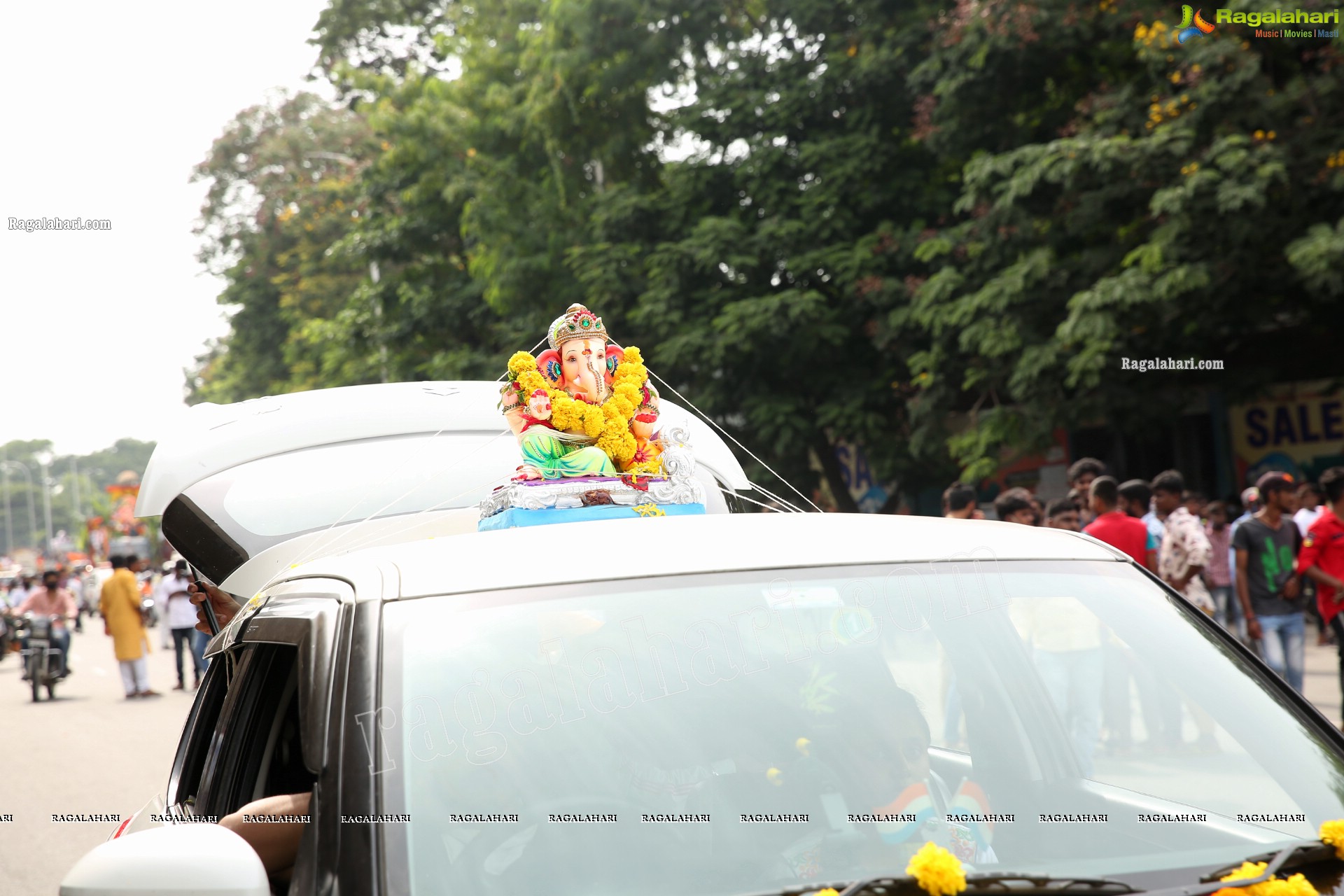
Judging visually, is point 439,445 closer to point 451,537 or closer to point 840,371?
point 451,537

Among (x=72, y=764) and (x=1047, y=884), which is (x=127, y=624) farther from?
(x=1047, y=884)

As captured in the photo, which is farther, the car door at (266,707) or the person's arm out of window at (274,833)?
the person's arm out of window at (274,833)

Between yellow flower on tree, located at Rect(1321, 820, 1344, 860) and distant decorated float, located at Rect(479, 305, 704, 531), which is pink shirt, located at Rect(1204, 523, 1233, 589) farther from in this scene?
yellow flower on tree, located at Rect(1321, 820, 1344, 860)

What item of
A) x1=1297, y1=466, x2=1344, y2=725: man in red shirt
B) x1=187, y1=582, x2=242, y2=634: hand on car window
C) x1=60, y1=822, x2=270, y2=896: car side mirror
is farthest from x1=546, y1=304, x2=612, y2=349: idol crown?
x1=1297, y1=466, x2=1344, y2=725: man in red shirt

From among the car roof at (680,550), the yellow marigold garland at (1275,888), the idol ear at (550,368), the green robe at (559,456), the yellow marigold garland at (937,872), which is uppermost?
the idol ear at (550,368)

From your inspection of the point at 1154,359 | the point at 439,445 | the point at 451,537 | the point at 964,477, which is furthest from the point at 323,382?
the point at 451,537

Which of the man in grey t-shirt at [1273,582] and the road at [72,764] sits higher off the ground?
the man in grey t-shirt at [1273,582]

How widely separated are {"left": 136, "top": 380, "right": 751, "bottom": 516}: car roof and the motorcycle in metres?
13.3

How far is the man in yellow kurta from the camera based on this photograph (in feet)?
49.2

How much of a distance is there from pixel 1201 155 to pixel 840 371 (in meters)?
6.38

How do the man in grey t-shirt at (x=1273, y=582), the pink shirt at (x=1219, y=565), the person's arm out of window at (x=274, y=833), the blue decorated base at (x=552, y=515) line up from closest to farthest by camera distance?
the person's arm out of window at (x=274, y=833), the blue decorated base at (x=552, y=515), the man in grey t-shirt at (x=1273, y=582), the pink shirt at (x=1219, y=565)

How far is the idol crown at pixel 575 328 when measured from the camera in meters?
3.94

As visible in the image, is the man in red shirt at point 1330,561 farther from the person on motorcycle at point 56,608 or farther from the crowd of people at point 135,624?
the person on motorcycle at point 56,608

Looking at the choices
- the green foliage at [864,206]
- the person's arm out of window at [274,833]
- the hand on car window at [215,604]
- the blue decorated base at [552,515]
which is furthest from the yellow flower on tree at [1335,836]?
the green foliage at [864,206]
